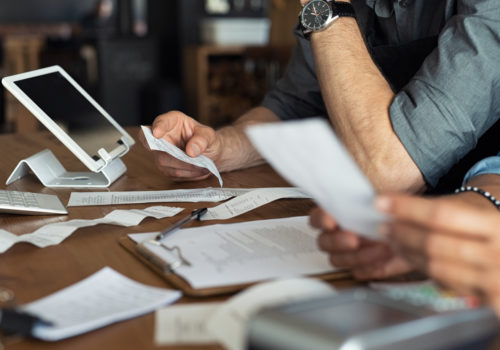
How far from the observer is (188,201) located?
1.12 m

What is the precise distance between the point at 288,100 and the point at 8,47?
5158 mm

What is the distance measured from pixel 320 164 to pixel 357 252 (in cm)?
21

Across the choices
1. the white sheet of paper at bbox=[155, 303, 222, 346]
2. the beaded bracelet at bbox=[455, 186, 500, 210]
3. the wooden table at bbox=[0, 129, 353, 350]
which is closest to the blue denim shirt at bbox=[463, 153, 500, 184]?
the beaded bracelet at bbox=[455, 186, 500, 210]

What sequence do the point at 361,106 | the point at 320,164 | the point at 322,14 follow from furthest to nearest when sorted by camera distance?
the point at 322,14
the point at 361,106
the point at 320,164

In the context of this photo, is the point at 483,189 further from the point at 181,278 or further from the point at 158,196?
the point at 158,196

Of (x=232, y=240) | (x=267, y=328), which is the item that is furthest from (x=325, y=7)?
(x=267, y=328)

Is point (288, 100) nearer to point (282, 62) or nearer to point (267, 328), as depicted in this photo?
point (267, 328)

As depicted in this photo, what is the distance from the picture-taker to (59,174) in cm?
133

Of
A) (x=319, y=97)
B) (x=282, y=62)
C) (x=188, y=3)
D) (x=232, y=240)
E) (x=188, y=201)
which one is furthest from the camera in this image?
(x=188, y=3)

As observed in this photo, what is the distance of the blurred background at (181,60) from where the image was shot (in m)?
4.34

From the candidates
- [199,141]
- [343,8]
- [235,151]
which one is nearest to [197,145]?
[199,141]

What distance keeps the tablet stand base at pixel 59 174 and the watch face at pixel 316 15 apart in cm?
50

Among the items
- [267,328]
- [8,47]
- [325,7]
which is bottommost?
[8,47]

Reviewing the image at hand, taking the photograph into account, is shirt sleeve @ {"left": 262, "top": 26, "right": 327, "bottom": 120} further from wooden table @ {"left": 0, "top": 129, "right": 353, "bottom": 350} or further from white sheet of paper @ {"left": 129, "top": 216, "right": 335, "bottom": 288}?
white sheet of paper @ {"left": 129, "top": 216, "right": 335, "bottom": 288}
